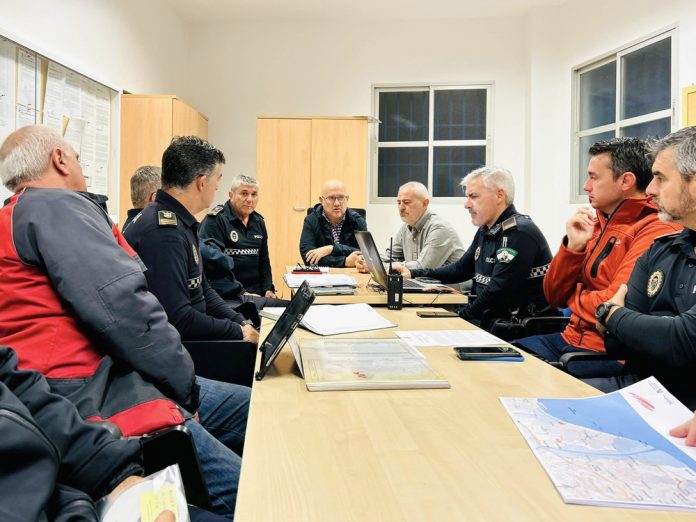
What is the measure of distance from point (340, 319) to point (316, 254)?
2.39 metres

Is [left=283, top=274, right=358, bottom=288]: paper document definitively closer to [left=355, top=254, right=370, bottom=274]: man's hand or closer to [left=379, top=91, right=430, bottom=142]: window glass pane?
[left=355, top=254, right=370, bottom=274]: man's hand

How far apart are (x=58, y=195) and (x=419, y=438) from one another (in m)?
1.04

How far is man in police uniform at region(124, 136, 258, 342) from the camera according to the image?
1943 mm

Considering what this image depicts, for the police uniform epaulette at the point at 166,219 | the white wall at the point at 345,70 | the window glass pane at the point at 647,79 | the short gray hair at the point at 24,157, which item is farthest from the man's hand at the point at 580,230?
the white wall at the point at 345,70

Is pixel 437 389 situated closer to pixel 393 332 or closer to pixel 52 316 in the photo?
pixel 393 332

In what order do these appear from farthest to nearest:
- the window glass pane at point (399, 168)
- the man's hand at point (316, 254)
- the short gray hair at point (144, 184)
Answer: the window glass pane at point (399, 168) → the man's hand at point (316, 254) → the short gray hair at point (144, 184)

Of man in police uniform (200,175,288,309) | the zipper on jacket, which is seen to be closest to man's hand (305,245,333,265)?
man in police uniform (200,175,288,309)

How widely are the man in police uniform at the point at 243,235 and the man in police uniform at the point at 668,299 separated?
7.99ft

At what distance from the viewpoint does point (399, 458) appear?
31.6 inches

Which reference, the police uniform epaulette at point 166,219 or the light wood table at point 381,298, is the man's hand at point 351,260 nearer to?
the light wood table at point 381,298

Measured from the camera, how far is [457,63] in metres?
6.13

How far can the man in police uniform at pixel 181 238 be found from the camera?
1.94 metres

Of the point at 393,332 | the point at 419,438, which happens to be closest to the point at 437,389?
the point at 419,438

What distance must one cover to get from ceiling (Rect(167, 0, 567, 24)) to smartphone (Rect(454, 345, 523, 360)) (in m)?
5.08
